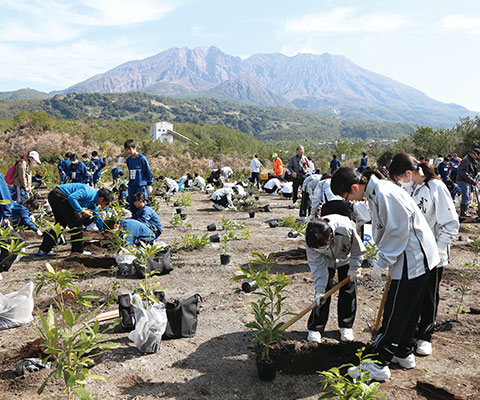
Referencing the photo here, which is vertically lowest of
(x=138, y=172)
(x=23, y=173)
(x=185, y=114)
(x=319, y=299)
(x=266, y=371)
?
(x=266, y=371)

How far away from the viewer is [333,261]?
3477mm

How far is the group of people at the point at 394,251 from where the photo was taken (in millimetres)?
2713

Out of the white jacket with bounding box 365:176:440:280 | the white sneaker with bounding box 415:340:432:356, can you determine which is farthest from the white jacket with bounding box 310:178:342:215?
the white jacket with bounding box 365:176:440:280

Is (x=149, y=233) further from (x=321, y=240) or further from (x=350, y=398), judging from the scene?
(x=350, y=398)

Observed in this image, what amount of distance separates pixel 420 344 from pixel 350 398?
4.67 feet

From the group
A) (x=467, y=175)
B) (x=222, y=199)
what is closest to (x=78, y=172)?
(x=222, y=199)

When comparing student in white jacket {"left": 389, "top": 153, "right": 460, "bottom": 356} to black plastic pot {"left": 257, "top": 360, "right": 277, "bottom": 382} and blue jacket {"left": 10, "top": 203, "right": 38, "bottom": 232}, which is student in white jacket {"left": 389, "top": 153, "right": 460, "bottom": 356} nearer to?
black plastic pot {"left": 257, "top": 360, "right": 277, "bottom": 382}

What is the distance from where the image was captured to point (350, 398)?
227cm

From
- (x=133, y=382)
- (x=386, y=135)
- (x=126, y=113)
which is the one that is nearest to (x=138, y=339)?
(x=133, y=382)

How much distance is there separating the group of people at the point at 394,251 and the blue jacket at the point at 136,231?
2725mm

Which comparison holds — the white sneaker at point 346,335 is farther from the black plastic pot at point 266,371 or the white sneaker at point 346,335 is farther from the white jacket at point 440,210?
the white jacket at point 440,210

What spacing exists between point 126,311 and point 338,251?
2.13 meters

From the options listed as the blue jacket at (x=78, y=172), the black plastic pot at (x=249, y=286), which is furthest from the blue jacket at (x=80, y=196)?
the blue jacket at (x=78, y=172)

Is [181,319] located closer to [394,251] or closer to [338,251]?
[338,251]
